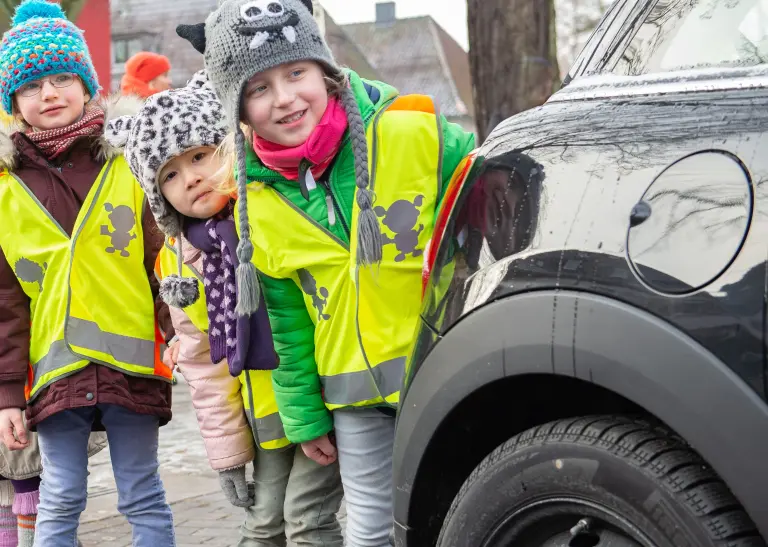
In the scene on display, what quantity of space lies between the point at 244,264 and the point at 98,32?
10679 millimetres

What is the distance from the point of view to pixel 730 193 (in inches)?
67.8

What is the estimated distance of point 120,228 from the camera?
3709 mm

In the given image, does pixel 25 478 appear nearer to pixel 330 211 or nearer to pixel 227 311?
pixel 227 311

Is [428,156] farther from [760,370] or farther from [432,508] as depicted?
[760,370]

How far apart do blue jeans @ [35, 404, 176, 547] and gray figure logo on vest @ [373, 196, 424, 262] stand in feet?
4.30

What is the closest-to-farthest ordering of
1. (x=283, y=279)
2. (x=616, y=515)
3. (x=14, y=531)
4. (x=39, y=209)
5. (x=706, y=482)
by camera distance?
(x=706, y=482)
(x=616, y=515)
(x=283, y=279)
(x=39, y=209)
(x=14, y=531)

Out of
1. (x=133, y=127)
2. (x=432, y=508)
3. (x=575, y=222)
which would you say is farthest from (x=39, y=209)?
(x=575, y=222)

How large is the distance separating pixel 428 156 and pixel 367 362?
55 centimetres

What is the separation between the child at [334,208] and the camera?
113 inches

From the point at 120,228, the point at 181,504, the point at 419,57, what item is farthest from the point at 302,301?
the point at 419,57

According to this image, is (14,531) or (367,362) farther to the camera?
(14,531)

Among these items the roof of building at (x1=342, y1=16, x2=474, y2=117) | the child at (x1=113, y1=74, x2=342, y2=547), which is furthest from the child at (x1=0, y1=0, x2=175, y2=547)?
the roof of building at (x1=342, y1=16, x2=474, y2=117)

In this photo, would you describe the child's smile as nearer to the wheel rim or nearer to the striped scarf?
the striped scarf

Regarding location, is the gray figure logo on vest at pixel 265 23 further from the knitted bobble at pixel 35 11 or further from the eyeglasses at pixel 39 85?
the knitted bobble at pixel 35 11
